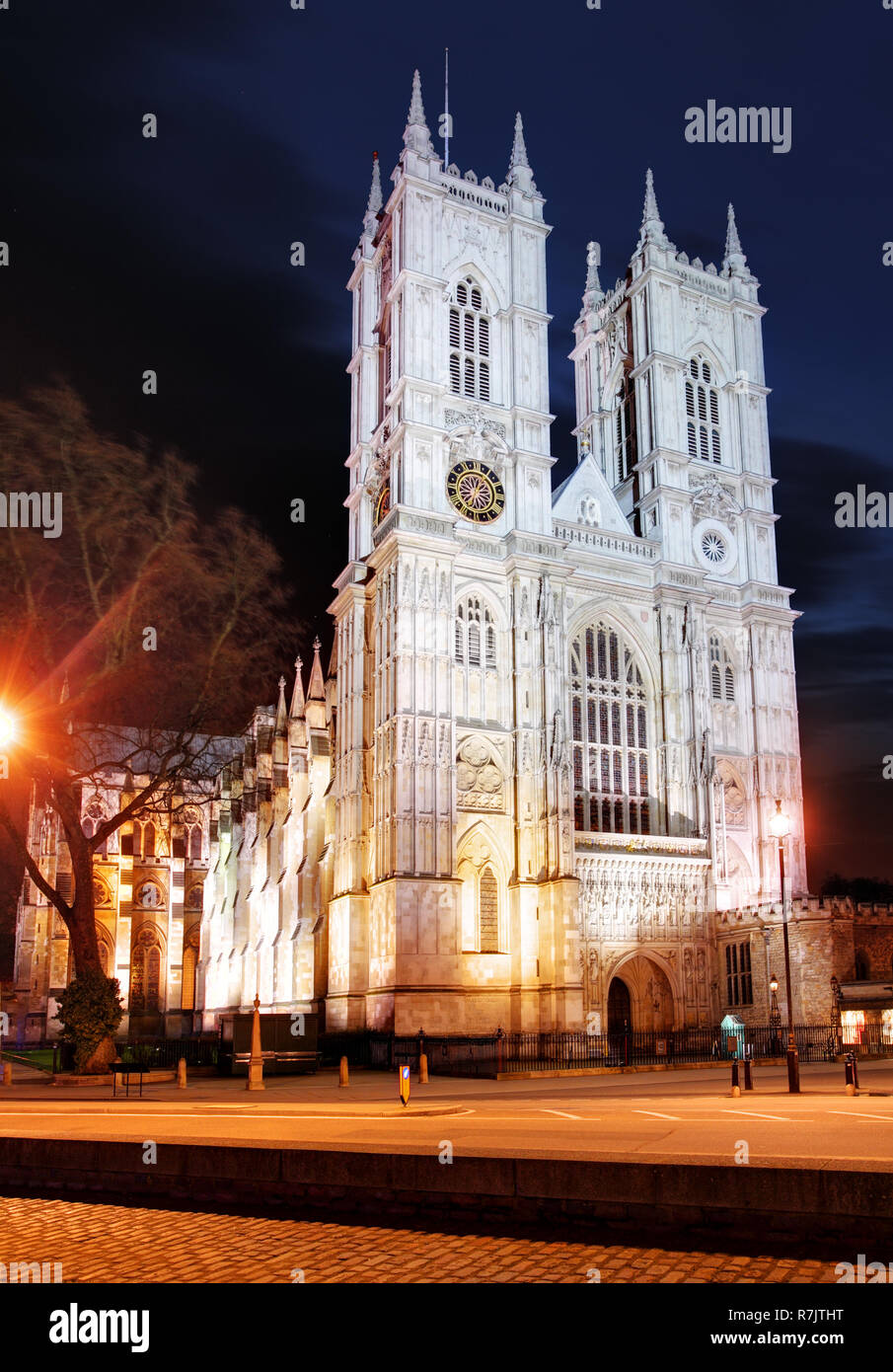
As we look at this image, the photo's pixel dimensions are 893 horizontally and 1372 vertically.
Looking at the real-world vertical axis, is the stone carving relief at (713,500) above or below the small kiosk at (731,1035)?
above

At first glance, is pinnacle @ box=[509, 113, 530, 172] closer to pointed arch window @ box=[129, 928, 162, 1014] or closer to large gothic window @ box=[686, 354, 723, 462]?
large gothic window @ box=[686, 354, 723, 462]

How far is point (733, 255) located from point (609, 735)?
25.9 m

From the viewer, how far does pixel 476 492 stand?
152 feet

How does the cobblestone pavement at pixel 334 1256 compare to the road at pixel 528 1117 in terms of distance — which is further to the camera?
the road at pixel 528 1117

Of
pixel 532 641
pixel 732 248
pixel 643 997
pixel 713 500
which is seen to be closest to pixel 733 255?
pixel 732 248

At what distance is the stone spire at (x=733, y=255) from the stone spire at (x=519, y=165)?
11.3 meters

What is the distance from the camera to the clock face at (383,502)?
46947 millimetres

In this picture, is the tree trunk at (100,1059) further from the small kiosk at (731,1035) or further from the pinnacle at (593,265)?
the pinnacle at (593,265)

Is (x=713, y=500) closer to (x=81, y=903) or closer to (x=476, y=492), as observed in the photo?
(x=476, y=492)

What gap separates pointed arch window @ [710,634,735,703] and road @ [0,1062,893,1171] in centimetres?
2362

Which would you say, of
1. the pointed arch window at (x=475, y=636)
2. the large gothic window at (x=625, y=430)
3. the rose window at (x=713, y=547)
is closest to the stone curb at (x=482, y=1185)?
the pointed arch window at (x=475, y=636)

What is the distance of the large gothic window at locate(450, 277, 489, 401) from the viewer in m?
47.7

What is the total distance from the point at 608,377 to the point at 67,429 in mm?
36590
